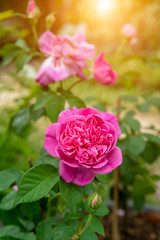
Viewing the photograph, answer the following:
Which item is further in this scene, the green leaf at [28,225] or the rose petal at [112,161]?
the green leaf at [28,225]

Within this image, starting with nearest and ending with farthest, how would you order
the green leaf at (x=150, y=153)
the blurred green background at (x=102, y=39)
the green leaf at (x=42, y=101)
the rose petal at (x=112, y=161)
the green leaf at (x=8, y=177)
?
the rose petal at (x=112, y=161)
the green leaf at (x=8, y=177)
the green leaf at (x=42, y=101)
the green leaf at (x=150, y=153)
the blurred green background at (x=102, y=39)

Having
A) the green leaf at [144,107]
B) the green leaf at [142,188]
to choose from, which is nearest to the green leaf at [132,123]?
the green leaf at [144,107]

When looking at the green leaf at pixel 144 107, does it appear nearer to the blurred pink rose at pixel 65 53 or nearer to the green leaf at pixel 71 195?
the blurred pink rose at pixel 65 53

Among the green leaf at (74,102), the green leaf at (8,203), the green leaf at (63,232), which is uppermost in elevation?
the green leaf at (74,102)

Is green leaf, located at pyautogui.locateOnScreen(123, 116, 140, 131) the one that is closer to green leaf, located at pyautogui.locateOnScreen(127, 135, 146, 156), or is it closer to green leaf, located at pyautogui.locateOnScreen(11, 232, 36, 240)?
green leaf, located at pyautogui.locateOnScreen(127, 135, 146, 156)

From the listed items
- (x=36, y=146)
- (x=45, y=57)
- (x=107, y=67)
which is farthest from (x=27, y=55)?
(x=36, y=146)

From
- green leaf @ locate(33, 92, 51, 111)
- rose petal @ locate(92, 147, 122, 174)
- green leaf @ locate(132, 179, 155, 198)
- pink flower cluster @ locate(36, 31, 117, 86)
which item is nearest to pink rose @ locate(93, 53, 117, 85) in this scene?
pink flower cluster @ locate(36, 31, 117, 86)

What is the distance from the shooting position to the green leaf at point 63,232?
455mm

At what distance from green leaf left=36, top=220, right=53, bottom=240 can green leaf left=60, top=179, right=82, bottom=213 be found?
0.50 ft

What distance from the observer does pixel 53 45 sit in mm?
573

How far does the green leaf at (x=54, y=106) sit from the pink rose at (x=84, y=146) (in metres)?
0.17

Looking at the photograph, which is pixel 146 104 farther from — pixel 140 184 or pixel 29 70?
pixel 29 70

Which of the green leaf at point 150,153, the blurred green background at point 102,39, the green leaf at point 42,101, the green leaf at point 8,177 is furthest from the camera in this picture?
the blurred green background at point 102,39

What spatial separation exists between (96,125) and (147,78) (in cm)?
378
